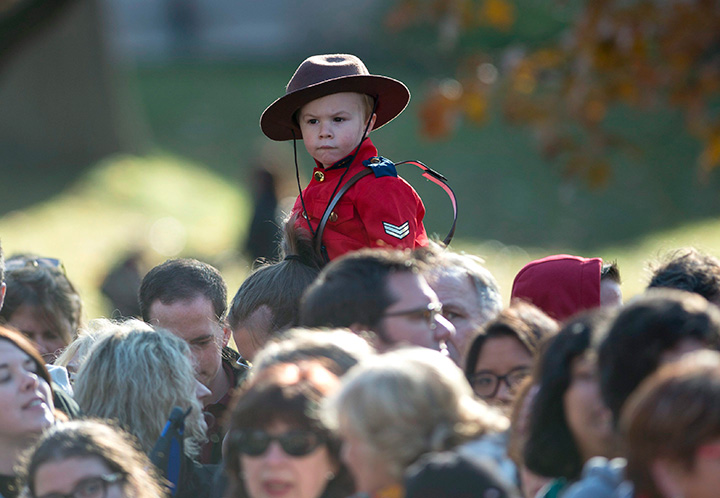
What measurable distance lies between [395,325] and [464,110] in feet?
13.3

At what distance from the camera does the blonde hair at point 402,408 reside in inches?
88.9

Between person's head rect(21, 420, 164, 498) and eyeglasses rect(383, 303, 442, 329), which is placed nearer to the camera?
person's head rect(21, 420, 164, 498)

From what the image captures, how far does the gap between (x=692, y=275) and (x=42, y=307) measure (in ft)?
9.35

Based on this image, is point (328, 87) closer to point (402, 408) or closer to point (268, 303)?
point (268, 303)

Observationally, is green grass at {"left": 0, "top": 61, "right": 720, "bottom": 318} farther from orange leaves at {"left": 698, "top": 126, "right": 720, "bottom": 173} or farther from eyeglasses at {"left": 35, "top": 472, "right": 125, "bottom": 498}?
eyeglasses at {"left": 35, "top": 472, "right": 125, "bottom": 498}

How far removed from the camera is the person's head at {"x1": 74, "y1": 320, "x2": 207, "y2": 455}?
135 inches

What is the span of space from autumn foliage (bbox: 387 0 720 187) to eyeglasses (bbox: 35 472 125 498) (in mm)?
4132

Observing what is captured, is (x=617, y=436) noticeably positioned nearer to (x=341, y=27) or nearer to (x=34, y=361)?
(x=34, y=361)

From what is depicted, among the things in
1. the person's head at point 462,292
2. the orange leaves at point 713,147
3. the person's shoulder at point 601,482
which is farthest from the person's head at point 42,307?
the orange leaves at point 713,147

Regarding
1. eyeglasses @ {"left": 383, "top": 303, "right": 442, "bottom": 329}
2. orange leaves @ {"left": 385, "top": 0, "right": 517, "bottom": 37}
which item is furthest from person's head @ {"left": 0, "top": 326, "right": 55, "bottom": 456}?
orange leaves @ {"left": 385, "top": 0, "right": 517, "bottom": 37}

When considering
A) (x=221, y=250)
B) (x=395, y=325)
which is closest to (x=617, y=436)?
(x=395, y=325)

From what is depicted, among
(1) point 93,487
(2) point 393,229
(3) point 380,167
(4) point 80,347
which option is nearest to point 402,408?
(1) point 93,487

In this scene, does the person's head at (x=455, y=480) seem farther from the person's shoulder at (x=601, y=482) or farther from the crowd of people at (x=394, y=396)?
the person's shoulder at (x=601, y=482)

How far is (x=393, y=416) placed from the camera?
2256 millimetres
